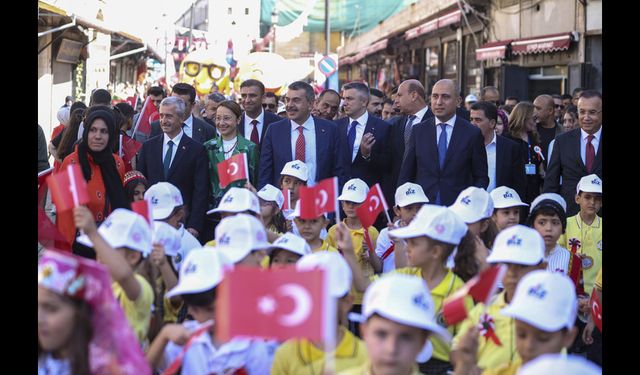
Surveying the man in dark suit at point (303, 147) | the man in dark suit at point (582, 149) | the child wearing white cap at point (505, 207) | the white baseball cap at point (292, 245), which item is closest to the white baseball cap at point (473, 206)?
the child wearing white cap at point (505, 207)

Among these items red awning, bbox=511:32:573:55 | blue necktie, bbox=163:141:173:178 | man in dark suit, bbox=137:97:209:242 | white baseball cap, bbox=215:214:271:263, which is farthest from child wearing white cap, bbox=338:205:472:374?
red awning, bbox=511:32:573:55

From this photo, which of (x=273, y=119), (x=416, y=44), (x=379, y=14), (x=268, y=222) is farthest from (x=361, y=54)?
(x=268, y=222)

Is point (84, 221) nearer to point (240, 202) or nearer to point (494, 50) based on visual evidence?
point (240, 202)

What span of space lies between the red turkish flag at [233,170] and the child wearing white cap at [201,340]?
3.29 meters

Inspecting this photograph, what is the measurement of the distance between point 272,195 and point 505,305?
363 cm

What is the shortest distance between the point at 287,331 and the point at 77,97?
2721 cm

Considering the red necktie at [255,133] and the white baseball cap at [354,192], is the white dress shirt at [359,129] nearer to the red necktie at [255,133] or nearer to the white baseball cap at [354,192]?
the red necktie at [255,133]

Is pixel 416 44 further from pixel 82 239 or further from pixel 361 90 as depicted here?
pixel 82 239

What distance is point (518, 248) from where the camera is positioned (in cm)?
618

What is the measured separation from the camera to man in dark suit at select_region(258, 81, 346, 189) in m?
10.7

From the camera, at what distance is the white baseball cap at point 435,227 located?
6652 mm

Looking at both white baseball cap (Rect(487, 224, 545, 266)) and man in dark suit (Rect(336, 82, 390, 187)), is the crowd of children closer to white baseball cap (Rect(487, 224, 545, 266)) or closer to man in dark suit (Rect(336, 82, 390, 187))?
white baseball cap (Rect(487, 224, 545, 266))

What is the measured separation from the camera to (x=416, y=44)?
38.3 meters
